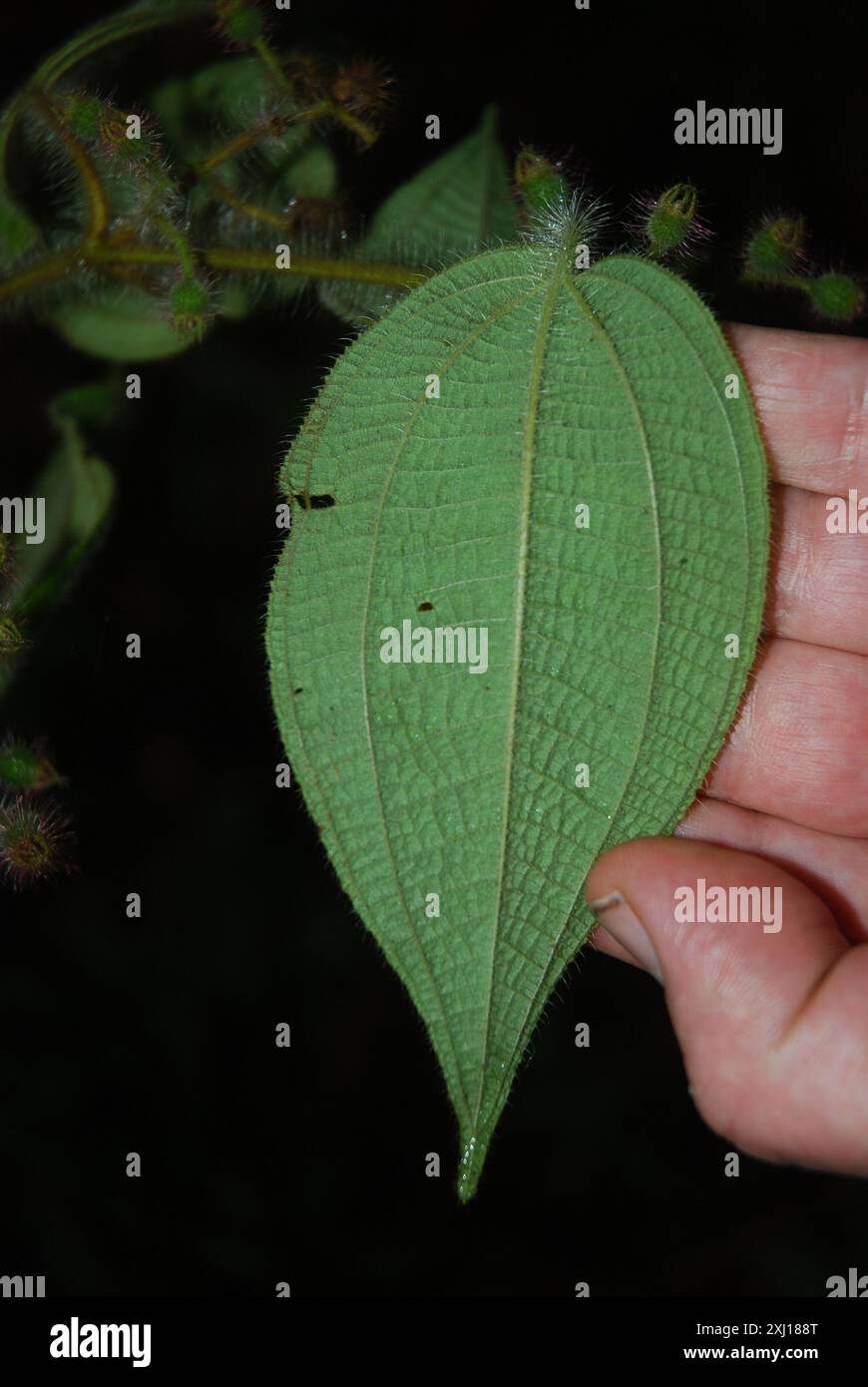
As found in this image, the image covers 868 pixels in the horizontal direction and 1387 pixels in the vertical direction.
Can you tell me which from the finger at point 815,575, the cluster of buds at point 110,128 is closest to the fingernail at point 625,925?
the finger at point 815,575

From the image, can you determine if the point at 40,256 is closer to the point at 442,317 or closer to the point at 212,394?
the point at 212,394

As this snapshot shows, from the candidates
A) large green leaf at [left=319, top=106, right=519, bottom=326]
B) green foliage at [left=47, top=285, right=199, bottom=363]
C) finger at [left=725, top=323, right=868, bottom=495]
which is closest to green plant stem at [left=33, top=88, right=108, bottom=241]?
green foliage at [left=47, top=285, right=199, bottom=363]

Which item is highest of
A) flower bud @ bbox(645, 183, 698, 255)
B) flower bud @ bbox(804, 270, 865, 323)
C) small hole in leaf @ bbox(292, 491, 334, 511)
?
flower bud @ bbox(645, 183, 698, 255)

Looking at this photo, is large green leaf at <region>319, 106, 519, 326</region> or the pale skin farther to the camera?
large green leaf at <region>319, 106, 519, 326</region>

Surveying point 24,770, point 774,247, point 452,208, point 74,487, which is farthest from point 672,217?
point 24,770

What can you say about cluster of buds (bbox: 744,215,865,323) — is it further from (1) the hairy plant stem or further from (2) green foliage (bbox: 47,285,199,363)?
(2) green foliage (bbox: 47,285,199,363)
